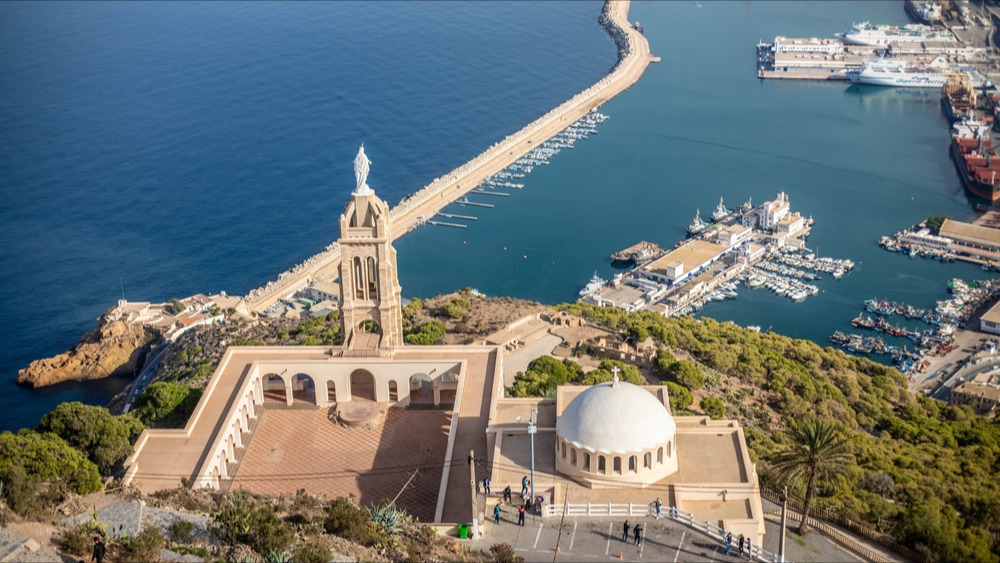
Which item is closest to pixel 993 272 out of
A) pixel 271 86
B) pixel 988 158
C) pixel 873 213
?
pixel 873 213

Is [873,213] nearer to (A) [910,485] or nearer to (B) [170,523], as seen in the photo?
(A) [910,485]

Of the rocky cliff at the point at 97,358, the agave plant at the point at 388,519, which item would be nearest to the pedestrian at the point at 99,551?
the agave plant at the point at 388,519

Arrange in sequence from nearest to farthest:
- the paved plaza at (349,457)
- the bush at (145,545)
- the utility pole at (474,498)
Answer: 1. the bush at (145,545)
2. the utility pole at (474,498)
3. the paved plaza at (349,457)

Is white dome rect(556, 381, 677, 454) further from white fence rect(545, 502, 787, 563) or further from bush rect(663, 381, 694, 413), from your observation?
bush rect(663, 381, 694, 413)

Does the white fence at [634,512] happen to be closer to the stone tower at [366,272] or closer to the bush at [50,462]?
the stone tower at [366,272]

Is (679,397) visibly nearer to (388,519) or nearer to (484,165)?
(388,519)

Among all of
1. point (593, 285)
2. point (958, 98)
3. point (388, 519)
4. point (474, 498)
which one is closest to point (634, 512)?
point (474, 498)
